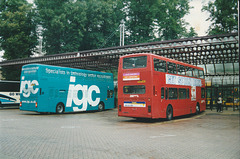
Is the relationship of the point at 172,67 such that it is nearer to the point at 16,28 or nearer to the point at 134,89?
the point at 134,89

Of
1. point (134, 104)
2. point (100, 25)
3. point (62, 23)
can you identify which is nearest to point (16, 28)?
point (62, 23)

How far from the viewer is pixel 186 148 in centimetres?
808

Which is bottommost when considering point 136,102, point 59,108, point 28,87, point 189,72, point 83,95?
point 59,108

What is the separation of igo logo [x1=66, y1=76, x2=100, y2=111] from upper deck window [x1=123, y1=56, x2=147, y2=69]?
7.82 m

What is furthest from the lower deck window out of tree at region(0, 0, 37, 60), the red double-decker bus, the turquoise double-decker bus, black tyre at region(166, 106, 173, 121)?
tree at region(0, 0, 37, 60)

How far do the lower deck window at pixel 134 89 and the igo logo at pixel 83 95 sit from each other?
295 inches

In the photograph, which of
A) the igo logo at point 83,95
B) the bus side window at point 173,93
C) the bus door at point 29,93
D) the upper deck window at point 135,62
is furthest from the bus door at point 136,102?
the igo logo at point 83,95

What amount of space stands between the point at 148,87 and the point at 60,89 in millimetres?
8782

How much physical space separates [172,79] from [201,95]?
7.32 meters

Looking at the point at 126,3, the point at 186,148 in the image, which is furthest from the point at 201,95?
the point at 126,3

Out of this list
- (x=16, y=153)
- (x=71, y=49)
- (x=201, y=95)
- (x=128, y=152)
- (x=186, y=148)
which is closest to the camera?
(x=16, y=153)

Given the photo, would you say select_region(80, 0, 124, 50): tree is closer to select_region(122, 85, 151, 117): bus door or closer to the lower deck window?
the lower deck window

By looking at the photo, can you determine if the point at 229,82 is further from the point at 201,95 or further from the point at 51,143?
the point at 51,143

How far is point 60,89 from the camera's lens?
2114 cm
